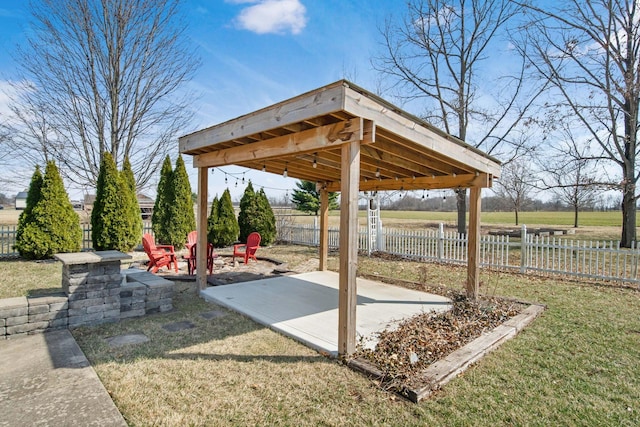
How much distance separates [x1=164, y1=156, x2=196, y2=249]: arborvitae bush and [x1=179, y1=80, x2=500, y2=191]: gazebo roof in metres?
5.80

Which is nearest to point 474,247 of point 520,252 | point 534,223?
point 520,252

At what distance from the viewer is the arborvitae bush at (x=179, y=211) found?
10.6m

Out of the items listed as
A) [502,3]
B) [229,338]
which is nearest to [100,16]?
[229,338]

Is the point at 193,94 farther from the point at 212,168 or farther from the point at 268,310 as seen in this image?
the point at 268,310

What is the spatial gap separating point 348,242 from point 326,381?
1.19 meters

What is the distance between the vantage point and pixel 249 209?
40.4 feet

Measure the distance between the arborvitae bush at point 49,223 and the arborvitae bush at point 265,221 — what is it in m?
5.51

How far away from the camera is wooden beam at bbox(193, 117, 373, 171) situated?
9.97 ft

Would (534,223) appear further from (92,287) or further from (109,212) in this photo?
(92,287)

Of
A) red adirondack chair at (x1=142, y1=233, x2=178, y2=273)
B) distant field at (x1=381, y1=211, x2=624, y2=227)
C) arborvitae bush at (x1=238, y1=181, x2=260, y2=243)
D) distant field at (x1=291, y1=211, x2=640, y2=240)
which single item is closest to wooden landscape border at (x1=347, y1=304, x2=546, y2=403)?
red adirondack chair at (x1=142, y1=233, x2=178, y2=273)

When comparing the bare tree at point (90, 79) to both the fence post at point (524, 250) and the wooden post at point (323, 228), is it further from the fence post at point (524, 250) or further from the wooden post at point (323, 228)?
the fence post at point (524, 250)

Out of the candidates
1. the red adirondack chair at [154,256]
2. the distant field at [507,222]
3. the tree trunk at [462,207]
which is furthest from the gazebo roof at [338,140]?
the distant field at [507,222]

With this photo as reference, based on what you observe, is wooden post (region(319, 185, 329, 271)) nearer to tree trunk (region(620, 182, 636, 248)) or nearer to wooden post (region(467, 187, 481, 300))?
wooden post (region(467, 187, 481, 300))

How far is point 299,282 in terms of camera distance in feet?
20.6
